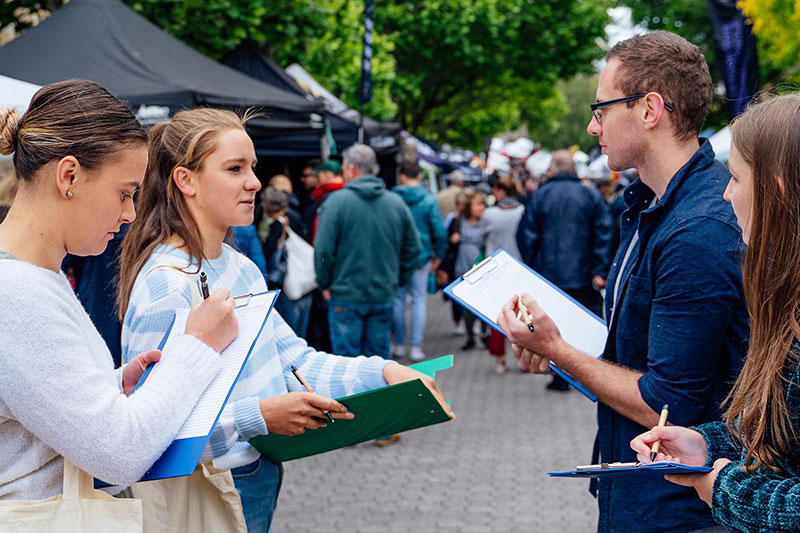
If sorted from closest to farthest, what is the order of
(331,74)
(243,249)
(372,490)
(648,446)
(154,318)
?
(648,446), (154,318), (372,490), (243,249), (331,74)

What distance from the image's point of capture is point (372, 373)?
2586 millimetres

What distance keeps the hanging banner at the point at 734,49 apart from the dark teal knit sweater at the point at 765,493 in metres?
6.02

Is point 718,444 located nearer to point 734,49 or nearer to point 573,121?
point 734,49

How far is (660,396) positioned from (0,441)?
160cm

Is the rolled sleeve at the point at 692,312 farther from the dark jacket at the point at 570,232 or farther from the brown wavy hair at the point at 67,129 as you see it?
the dark jacket at the point at 570,232

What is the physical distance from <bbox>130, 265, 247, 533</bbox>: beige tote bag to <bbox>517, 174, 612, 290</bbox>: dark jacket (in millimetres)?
6478

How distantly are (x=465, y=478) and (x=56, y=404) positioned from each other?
15.9 ft

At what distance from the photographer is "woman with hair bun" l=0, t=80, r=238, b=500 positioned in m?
1.60

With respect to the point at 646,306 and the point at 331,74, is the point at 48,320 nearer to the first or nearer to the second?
the point at 646,306

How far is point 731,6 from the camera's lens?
754 cm

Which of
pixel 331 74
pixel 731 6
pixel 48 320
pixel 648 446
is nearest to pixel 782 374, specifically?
pixel 648 446

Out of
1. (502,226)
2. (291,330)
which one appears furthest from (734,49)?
(291,330)

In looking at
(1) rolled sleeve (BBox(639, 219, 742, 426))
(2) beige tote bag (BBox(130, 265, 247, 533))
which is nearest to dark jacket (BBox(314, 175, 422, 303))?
(2) beige tote bag (BBox(130, 265, 247, 533))

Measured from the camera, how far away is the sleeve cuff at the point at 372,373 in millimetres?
2578
